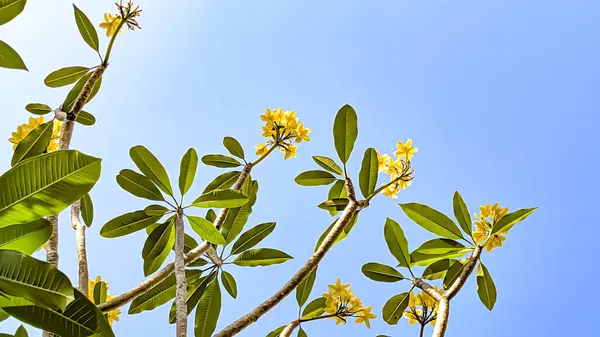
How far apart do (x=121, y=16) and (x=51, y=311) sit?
60.7 inches

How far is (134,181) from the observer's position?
2256mm

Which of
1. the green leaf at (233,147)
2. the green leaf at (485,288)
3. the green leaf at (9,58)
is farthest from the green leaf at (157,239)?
the green leaf at (485,288)

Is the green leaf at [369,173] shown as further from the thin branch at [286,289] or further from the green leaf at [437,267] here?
the green leaf at [437,267]

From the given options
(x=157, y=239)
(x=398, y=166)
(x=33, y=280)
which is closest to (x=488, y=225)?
(x=398, y=166)

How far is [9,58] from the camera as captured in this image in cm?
204

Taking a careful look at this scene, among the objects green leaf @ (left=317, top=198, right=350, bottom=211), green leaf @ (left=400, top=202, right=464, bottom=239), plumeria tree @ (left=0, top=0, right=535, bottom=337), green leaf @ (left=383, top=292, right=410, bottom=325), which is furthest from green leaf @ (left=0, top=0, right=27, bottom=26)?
green leaf @ (left=383, top=292, right=410, bottom=325)

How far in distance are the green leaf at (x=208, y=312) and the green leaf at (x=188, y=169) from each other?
0.46 m

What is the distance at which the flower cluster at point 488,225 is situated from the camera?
7.44ft

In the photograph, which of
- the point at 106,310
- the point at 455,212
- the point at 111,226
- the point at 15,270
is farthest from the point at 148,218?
the point at 455,212

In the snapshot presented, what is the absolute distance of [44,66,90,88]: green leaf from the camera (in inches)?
104

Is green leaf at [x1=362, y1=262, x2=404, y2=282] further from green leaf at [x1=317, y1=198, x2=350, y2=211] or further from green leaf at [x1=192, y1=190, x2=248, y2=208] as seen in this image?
green leaf at [x1=192, y1=190, x2=248, y2=208]

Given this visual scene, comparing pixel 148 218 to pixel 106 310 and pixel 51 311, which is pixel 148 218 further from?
pixel 51 311

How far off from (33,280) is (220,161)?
1.61 metres

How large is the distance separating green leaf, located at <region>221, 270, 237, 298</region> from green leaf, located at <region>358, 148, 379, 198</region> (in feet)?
2.42
